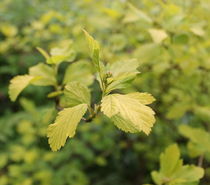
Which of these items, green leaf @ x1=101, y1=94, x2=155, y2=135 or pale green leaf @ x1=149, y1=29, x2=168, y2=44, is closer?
green leaf @ x1=101, y1=94, x2=155, y2=135

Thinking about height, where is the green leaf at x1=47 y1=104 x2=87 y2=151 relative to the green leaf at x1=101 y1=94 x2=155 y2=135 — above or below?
below

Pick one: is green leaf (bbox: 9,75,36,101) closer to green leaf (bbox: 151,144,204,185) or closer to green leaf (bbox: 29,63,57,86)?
green leaf (bbox: 29,63,57,86)

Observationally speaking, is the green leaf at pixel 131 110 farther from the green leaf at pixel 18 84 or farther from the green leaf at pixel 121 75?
the green leaf at pixel 18 84

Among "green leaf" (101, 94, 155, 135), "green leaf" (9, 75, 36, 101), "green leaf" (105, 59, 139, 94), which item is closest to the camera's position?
"green leaf" (101, 94, 155, 135)

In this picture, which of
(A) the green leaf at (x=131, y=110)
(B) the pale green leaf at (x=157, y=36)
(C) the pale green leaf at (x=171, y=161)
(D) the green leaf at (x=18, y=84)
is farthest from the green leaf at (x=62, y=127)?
(B) the pale green leaf at (x=157, y=36)

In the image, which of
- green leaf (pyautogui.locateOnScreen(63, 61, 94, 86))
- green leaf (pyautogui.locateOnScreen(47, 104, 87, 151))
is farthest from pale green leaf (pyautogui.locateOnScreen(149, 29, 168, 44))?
green leaf (pyautogui.locateOnScreen(47, 104, 87, 151))

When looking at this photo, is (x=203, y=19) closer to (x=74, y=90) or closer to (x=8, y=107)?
(x=74, y=90)

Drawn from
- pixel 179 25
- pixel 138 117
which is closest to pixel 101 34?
pixel 179 25
